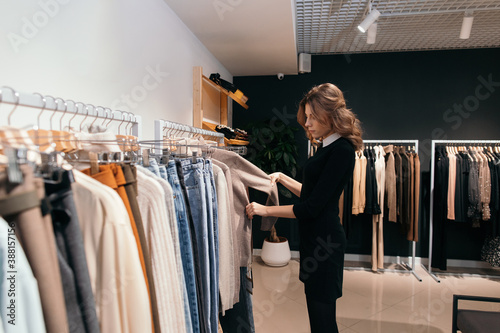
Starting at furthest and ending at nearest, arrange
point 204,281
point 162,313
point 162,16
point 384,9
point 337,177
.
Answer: point 384,9 → point 162,16 → point 337,177 → point 204,281 → point 162,313

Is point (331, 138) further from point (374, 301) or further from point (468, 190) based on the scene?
point (468, 190)

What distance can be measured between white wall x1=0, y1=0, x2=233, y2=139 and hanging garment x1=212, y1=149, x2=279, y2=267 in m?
0.54

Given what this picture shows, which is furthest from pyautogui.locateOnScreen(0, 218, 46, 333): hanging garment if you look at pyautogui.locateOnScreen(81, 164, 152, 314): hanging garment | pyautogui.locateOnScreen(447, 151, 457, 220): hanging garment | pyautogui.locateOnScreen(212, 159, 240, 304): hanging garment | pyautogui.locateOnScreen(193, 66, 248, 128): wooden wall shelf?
pyautogui.locateOnScreen(447, 151, 457, 220): hanging garment

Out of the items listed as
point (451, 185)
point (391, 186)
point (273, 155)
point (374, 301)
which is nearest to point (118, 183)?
point (374, 301)

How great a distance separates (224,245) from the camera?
1535 millimetres

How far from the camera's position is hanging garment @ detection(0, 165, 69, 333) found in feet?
1.77

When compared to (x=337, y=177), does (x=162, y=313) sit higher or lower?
lower

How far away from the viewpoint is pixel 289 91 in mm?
4758

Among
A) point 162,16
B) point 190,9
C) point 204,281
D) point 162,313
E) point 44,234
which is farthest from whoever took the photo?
point 190,9

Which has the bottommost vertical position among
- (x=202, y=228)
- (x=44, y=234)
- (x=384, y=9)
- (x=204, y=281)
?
(x=204, y=281)

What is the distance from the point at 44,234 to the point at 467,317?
2467 millimetres

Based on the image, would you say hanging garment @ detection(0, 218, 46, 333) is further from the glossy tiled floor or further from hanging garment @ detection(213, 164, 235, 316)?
the glossy tiled floor

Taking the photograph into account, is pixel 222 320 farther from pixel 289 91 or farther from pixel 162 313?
pixel 289 91

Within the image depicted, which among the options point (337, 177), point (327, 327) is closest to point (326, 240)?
point (337, 177)
